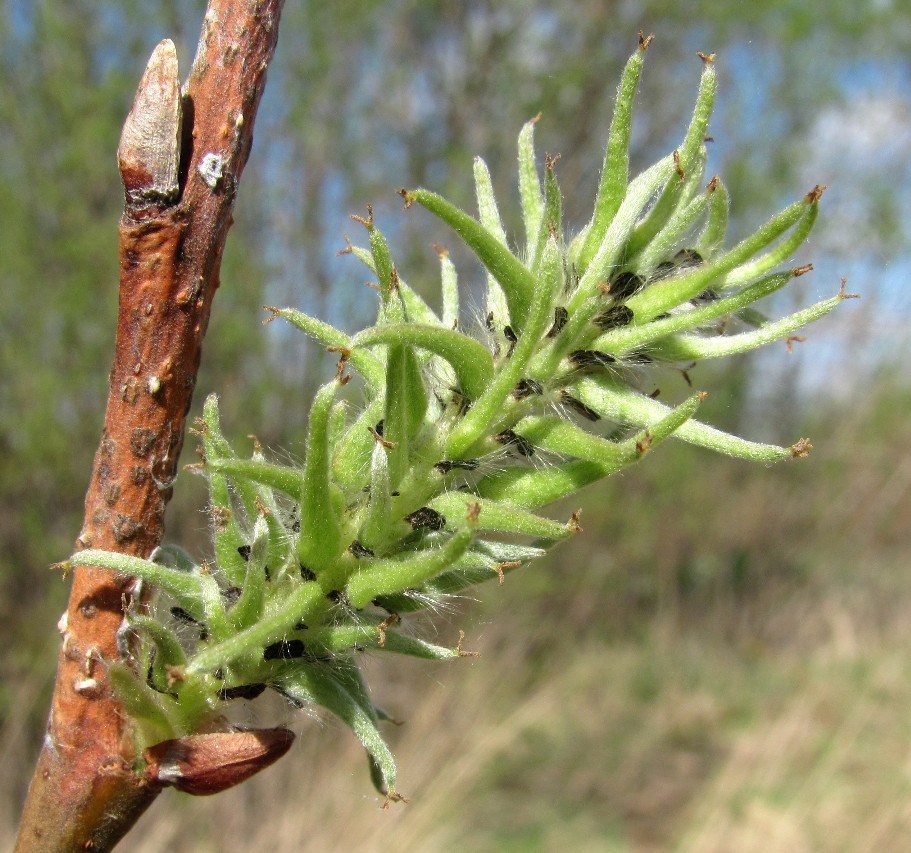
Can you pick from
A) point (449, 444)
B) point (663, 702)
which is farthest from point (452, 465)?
point (663, 702)

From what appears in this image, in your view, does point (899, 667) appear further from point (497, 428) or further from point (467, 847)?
point (497, 428)

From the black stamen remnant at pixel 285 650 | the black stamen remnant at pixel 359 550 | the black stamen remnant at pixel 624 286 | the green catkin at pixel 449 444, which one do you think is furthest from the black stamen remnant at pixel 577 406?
the black stamen remnant at pixel 285 650

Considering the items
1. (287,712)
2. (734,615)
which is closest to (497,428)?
(287,712)

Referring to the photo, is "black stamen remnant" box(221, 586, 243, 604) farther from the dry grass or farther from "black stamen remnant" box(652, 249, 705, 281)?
the dry grass

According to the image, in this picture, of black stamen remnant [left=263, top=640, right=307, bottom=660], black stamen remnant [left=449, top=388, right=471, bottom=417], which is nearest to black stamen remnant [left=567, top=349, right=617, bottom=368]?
black stamen remnant [left=449, top=388, right=471, bottom=417]

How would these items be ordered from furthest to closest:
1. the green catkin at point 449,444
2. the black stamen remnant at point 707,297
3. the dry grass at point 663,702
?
the dry grass at point 663,702 → the black stamen remnant at point 707,297 → the green catkin at point 449,444

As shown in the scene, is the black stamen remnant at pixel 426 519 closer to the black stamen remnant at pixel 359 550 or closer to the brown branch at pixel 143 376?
the black stamen remnant at pixel 359 550

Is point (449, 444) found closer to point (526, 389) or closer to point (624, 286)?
point (526, 389)
